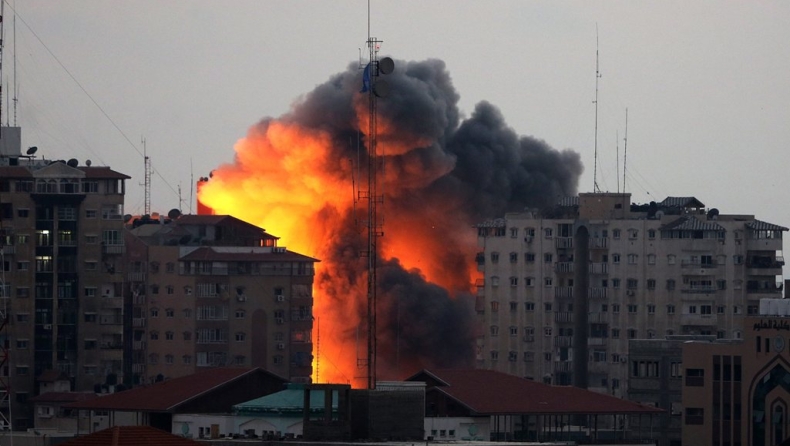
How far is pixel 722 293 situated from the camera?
18162cm

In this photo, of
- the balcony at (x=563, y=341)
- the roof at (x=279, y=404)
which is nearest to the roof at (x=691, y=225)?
the balcony at (x=563, y=341)

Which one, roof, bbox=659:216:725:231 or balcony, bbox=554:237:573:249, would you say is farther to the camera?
balcony, bbox=554:237:573:249

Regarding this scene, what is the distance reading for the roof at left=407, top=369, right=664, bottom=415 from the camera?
418ft

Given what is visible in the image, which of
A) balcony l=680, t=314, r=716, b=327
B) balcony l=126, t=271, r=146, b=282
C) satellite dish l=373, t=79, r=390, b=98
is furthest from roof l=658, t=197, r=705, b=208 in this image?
satellite dish l=373, t=79, r=390, b=98

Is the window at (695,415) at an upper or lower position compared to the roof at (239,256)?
lower

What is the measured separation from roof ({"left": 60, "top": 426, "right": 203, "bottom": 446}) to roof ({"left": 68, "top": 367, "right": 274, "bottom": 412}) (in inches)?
1772

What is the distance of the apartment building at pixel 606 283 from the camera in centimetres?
18150

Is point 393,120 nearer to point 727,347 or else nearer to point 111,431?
point 727,347

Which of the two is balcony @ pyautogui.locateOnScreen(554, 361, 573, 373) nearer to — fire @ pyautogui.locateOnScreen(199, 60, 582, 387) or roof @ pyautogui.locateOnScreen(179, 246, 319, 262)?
fire @ pyautogui.locateOnScreen(199, 60, 582, 387)

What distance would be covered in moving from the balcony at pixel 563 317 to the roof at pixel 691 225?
8782 millimetres

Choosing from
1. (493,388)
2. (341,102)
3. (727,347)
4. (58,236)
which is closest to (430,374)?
(493,388)

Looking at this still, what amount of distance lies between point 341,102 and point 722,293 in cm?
3107

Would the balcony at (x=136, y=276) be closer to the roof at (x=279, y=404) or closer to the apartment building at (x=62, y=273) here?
the apartment building at (x=62, y=273)

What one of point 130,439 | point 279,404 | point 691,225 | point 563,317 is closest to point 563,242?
point 563,317
